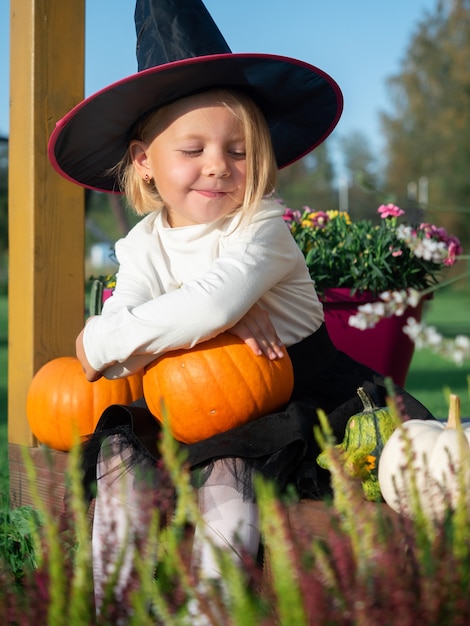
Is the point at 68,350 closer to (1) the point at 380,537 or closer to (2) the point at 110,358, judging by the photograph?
(2) the point at 110,358

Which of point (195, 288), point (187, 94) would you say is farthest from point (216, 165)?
point (195, 288)

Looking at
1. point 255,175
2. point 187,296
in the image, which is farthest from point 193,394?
point 255,175

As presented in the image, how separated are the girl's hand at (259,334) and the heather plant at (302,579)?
1039 mm

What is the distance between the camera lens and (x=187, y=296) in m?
2.30

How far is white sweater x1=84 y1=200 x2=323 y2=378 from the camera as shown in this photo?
2295mm

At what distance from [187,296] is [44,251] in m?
1.14

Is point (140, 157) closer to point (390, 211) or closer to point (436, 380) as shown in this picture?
point (390, 211)

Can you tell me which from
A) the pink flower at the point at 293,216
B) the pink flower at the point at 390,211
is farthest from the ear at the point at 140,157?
the pink flower at the point at 390,211

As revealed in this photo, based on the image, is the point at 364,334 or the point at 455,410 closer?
the point at 455,410

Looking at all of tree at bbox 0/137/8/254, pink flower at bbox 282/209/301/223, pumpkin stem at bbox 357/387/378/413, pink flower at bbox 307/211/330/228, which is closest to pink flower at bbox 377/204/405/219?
pink flower at bbox 307/211/330/228

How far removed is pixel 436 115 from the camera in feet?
133

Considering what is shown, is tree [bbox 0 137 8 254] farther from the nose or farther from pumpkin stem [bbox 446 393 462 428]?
pumpkin stem [bbox 446 393 462 428]

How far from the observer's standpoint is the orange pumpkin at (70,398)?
310cm

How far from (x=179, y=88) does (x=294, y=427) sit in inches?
41.8
